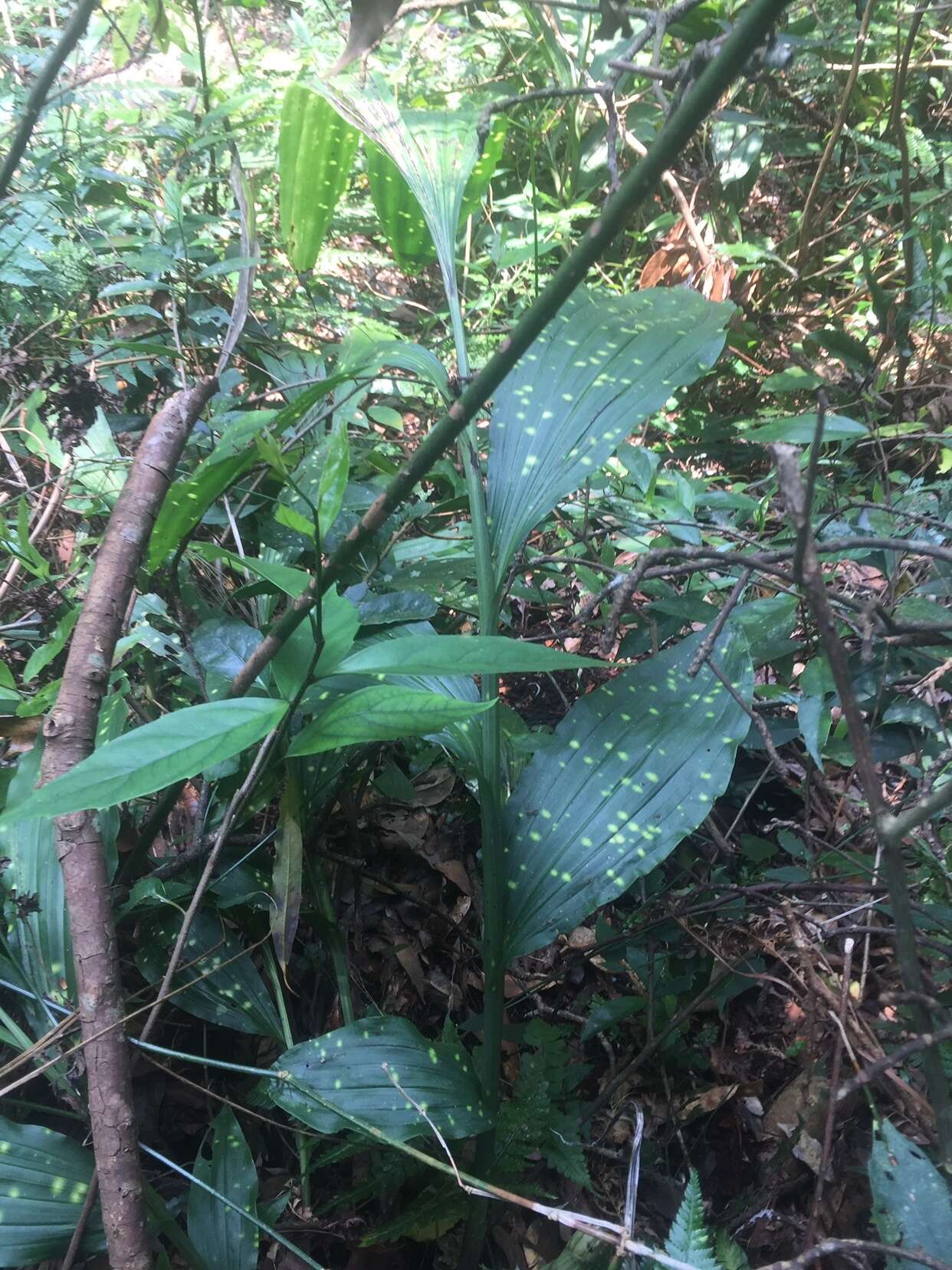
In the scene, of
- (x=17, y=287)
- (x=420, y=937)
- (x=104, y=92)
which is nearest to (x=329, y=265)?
(x=104, y=92)

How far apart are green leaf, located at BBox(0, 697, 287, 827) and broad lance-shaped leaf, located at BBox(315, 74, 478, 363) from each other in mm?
573

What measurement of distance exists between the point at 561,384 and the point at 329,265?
4.67 ft

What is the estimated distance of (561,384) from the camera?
0.79 meters

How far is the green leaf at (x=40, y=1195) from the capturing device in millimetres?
568

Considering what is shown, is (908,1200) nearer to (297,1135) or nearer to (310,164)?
(297,1135)

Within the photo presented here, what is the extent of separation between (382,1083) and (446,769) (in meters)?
0.45

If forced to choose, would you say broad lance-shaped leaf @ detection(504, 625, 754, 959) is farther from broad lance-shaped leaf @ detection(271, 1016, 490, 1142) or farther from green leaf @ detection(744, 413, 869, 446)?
green leaf @ detection(744, 413, 869, 446)

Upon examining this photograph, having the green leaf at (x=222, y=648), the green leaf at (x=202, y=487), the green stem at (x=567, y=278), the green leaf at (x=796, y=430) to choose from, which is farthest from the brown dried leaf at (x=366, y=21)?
the green leaf at (x=796, y=430)

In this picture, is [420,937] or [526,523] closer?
[526,523]

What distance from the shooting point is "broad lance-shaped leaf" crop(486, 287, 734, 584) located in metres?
0.75

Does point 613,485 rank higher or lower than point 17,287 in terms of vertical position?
lower

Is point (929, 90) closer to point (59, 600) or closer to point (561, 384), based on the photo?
point (561, 384)

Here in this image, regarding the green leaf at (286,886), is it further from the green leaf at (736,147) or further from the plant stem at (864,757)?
the green leaf at (736,147)

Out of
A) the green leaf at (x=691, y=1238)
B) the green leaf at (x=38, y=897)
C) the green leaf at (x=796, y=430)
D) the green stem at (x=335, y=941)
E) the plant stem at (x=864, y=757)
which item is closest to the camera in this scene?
the plant stem at (x=864, y=757)
